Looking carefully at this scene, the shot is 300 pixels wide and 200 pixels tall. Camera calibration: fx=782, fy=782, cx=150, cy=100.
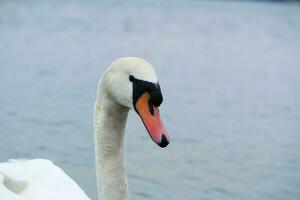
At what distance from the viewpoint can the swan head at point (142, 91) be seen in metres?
3.97

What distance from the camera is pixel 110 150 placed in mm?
4469

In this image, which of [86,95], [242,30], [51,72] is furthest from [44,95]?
[242,30]

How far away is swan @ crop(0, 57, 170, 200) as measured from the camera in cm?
400

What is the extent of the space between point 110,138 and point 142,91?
556 mm

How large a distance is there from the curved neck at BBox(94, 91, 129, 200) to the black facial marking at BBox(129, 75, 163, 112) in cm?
35

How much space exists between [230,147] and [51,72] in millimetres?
7175

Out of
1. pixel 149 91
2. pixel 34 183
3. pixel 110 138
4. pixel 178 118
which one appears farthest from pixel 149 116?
pixel 178 118

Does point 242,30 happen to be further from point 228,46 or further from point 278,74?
point 278,74

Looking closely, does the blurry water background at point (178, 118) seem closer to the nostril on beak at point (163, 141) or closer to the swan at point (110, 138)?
the swan at point (110, 138)

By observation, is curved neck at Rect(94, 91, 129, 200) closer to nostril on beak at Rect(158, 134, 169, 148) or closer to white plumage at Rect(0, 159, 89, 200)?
white plumage at Rect(0, 159, 89, 200)

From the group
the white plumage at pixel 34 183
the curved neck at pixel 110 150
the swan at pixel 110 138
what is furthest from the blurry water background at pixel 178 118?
the curved neck at pixel 110 150

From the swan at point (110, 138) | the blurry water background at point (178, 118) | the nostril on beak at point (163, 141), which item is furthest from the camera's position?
the blurry water background at point (178, 118)

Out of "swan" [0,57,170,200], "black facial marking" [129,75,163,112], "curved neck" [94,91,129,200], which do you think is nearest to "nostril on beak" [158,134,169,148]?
"swan" [0,57,170,200]

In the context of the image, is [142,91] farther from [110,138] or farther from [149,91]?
[110,138]
